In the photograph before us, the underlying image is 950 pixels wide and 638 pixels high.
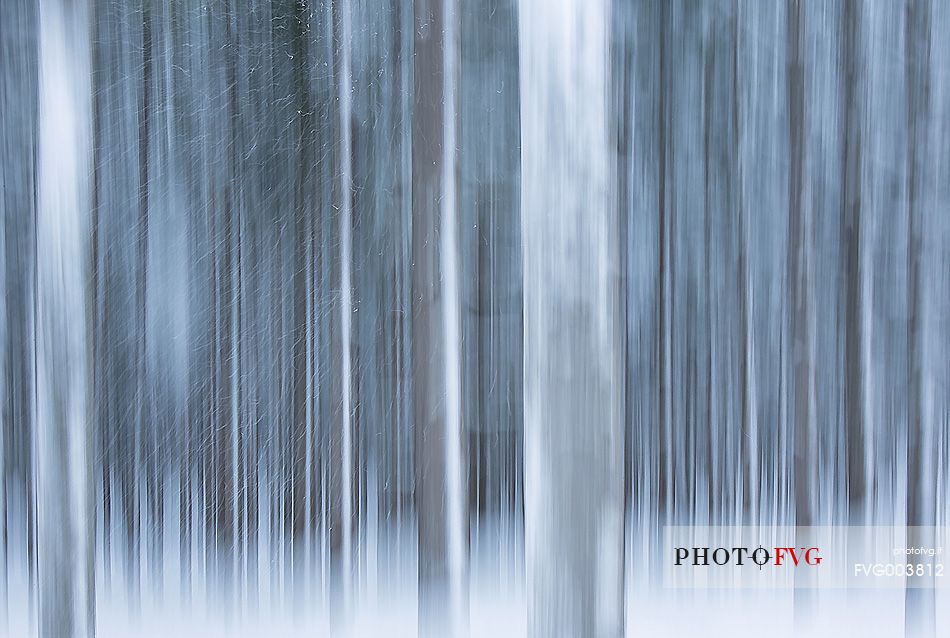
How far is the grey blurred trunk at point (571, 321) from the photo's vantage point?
0.69 metres

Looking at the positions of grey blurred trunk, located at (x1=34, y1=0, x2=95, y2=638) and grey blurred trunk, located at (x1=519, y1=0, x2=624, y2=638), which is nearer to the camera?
grey blurred trunk, located at (x1=519, y1=0, x2=624, y2=638)

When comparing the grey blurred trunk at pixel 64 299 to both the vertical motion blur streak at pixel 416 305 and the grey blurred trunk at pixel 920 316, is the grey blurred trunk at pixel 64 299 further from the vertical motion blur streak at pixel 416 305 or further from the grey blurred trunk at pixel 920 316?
the grey blurred trunk at pixel 920 316

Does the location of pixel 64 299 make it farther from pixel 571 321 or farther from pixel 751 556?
pixel 751 556

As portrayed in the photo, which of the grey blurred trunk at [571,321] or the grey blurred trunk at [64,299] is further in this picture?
the grey blurred trunk at [64,299]

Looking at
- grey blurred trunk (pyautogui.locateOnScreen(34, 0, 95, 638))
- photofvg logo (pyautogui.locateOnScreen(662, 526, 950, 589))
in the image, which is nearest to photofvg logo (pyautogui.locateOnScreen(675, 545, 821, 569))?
photofvg logo (pyautogui.locateOnScreen(662, 526, 950, 589))

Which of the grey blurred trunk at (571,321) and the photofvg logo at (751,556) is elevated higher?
the grey blurred trunk at (571,321)

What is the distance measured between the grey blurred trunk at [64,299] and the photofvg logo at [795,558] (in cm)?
70

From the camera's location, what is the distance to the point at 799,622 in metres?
0.79

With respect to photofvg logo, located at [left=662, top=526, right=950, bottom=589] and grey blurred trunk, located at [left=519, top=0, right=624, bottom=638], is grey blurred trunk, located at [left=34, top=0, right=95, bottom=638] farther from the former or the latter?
photofvg logo, located at [left=662, top=526, right=950, bottom=589]

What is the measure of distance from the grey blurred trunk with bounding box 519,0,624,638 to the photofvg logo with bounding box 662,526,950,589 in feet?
0.33

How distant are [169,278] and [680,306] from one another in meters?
0.60

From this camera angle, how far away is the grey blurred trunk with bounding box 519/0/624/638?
0.69 meters

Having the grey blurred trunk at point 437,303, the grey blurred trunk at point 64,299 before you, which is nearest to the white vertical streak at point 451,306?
the grey blurred trunk at point 437,303

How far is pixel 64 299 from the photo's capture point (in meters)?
0.80
